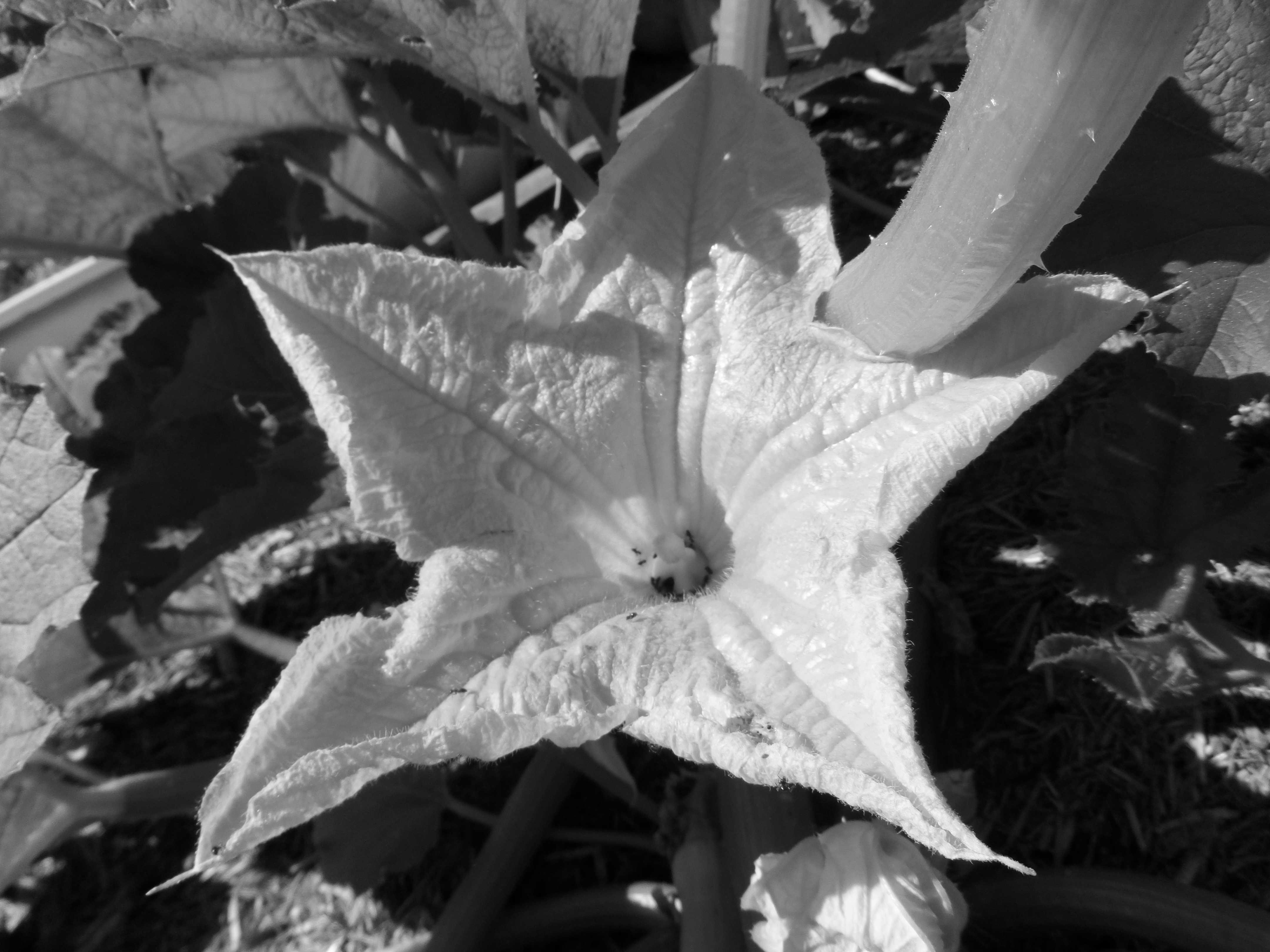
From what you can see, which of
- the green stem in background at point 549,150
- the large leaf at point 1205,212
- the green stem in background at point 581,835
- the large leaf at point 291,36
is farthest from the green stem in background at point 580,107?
the green stem in background at point 581,835

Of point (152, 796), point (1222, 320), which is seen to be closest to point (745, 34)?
point (1222, 320)

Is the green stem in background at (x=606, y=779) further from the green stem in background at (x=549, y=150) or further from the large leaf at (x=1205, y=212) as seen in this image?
the large leaf at (x=1205, y=212)

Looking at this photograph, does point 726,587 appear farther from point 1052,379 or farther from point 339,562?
point 339,562

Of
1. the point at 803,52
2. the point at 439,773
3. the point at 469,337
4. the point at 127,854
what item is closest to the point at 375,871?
the point at 439,773

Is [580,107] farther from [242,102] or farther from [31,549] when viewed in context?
[31,549]

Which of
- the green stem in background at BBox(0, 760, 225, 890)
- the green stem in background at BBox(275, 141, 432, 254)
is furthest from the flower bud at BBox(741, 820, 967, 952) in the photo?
the green stem in background at BBox(275, 141, 432, 254)
